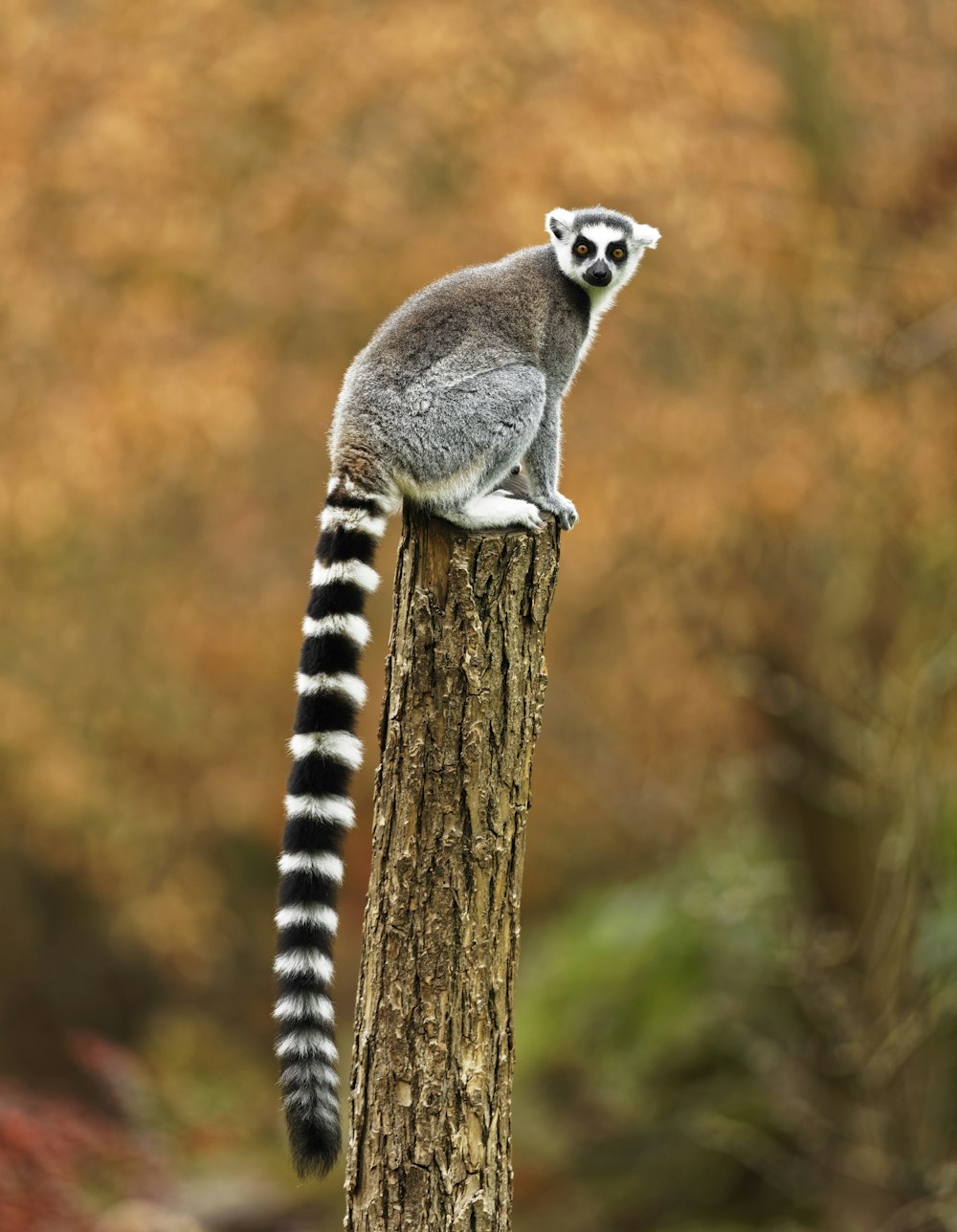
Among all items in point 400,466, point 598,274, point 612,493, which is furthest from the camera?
point 612,493

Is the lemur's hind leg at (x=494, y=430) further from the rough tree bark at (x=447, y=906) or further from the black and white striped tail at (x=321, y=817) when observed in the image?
the rough tree bark at (x=447, y=906)

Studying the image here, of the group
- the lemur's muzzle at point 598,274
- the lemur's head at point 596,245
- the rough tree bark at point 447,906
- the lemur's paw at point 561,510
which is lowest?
the rough tree bark at point 447,906

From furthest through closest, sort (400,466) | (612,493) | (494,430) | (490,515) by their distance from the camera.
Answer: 1. (612,493)
2. (494,430)
3. (400,466)
4. (490,515)

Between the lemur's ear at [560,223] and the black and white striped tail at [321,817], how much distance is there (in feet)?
4.98

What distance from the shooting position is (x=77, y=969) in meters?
14.0

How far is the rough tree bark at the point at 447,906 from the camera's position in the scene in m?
4.15

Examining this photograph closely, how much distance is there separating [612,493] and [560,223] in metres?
3.16

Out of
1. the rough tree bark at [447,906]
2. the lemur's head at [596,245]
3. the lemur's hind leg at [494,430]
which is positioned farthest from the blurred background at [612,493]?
the lemur's hind leg at [494,430]

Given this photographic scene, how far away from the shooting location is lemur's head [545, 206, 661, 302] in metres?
5.54

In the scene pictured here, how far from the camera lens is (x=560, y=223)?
18.5 feet

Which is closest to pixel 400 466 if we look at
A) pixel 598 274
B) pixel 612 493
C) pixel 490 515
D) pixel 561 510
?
pixel 490 515

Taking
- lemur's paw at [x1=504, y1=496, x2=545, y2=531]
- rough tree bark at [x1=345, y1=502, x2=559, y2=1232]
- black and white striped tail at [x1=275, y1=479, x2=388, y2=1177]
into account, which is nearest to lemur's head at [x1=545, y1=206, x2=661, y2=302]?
lemur's paw at [x1=504, y1=496, x2=545, y2=531]

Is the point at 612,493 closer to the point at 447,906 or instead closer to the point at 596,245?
the point at 596,245

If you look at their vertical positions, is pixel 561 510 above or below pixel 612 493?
below
